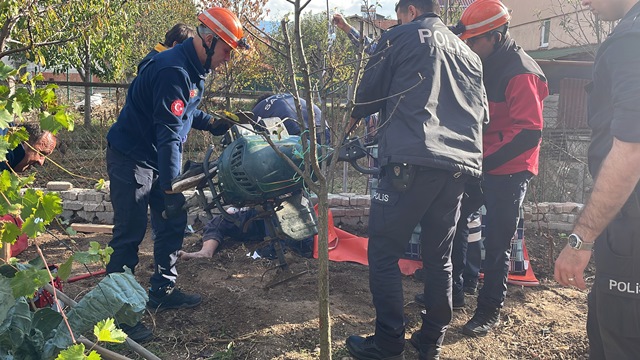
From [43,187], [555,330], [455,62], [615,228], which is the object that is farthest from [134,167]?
[43,187]

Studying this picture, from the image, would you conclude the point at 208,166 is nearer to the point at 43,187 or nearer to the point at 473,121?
the point at 473,121

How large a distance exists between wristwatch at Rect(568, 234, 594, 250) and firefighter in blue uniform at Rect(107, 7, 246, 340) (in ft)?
7.13

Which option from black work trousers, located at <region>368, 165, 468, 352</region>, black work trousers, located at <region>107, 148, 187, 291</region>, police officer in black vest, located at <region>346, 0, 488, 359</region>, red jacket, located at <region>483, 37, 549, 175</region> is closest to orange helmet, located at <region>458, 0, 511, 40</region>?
red jacket, located at <region>483, 37, 549, 175</region>

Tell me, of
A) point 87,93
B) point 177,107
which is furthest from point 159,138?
point 87,93

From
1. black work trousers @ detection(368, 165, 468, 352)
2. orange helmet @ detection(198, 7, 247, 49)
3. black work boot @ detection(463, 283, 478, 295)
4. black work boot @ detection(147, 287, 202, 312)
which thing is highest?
orange helmet @ detection(198, 7, 247, 49)

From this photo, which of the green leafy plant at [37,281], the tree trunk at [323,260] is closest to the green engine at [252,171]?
the tree trunk at [323,260]

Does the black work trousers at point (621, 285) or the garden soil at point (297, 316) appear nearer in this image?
the black work trousers at point (621, 285)

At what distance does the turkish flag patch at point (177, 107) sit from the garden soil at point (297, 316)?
38.2 inches

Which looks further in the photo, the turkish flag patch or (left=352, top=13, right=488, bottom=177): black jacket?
the turkish flag patch

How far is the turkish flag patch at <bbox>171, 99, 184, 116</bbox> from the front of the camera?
10.00ft

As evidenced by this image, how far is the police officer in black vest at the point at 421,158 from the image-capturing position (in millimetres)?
2654

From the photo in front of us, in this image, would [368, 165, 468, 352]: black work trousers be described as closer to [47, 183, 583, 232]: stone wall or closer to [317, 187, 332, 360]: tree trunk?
[317, 187, 332, 360]: tree trunk

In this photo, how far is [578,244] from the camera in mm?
1905

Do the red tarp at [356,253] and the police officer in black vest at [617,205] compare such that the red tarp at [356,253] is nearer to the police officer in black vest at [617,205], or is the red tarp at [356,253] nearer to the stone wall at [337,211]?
the stone wall at [337,211]
